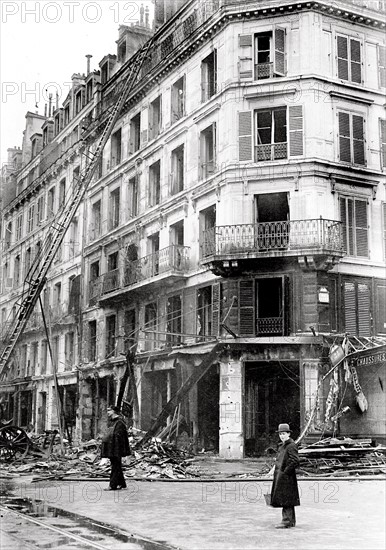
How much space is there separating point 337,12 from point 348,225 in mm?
7582

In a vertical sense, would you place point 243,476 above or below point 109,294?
below

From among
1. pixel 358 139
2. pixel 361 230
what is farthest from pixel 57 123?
pixel 361 230

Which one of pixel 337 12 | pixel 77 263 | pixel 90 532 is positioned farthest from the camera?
pixel 77 263

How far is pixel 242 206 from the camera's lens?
24.8m

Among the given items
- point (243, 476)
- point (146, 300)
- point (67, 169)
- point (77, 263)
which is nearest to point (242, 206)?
point (146, 300)

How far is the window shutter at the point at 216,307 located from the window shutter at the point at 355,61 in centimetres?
886

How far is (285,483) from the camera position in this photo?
980cm

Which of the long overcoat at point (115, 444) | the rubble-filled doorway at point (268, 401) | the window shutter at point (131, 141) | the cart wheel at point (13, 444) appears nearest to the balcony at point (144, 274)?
the rubble-filled doorway at point (268, 401)

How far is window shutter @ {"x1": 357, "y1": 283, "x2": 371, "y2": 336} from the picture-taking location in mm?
24016

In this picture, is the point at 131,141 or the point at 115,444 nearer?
the point at 115,444

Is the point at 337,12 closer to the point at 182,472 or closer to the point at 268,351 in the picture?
the point at 268,351

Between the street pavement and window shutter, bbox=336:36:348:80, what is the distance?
14.7 meters

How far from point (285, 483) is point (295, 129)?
16798 mm

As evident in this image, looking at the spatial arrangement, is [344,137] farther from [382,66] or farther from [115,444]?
[115,444]
